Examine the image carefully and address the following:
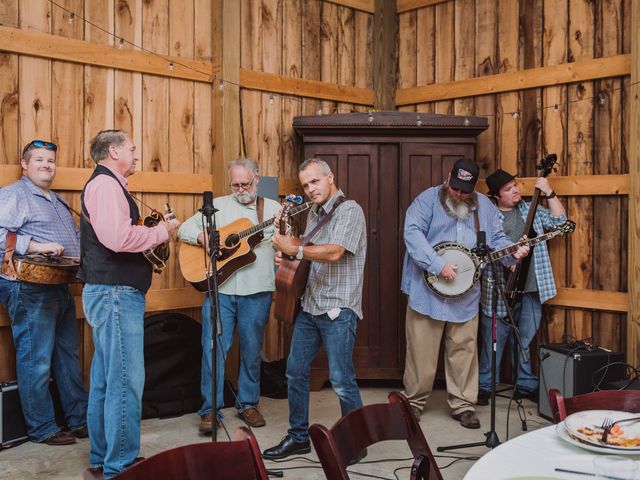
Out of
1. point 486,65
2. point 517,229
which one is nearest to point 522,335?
point 517,229

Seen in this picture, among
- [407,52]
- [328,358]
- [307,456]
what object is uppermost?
[407,52]

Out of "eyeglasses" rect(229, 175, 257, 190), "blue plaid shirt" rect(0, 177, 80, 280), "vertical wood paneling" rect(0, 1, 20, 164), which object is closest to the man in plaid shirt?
"eyeglasses" rect(229, 175, 257, 190)

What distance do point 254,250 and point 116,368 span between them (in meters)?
1.32

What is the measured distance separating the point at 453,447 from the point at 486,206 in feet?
4.95

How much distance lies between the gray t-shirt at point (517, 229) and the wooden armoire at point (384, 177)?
536 mm

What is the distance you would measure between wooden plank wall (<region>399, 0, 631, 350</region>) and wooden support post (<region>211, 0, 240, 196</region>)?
1.79m

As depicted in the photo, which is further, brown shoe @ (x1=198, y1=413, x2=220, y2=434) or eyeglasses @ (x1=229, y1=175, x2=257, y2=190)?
eyeglasses @ (x1=229, y1=175, x2=257, y2=190)

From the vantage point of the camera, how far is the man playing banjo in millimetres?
4105

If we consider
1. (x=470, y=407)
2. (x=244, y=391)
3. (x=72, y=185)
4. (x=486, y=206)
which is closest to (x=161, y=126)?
(x=72, y=185)

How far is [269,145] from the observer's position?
17.3 ft

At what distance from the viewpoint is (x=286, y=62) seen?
533 cm

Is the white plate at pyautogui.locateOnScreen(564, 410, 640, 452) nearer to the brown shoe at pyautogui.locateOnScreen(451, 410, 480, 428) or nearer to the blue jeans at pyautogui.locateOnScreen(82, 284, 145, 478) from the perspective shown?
the blue jeans at pyautogui.locateOnScreen(82, 284, 145, 478)

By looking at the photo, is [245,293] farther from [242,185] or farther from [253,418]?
[253,418]

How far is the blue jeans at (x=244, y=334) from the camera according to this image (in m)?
4.13
